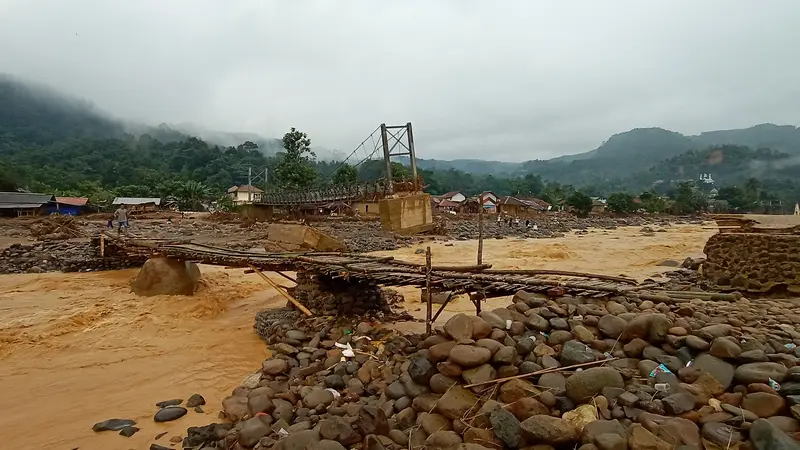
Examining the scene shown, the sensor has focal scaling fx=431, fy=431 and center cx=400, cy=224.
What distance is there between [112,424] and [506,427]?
5936mm

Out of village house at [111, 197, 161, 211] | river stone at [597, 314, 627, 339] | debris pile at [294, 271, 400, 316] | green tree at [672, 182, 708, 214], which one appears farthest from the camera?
green tree at [672, 182, 708, 214]

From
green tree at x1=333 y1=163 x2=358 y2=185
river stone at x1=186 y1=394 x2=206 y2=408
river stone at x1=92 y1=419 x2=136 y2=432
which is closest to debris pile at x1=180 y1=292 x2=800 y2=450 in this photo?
river stone at x1=186 y1=394 x2=206 y2=408

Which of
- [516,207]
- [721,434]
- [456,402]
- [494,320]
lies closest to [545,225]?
[516,207]

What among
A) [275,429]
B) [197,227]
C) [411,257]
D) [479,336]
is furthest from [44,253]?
[479,336]

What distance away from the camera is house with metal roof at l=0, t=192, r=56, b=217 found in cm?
3581

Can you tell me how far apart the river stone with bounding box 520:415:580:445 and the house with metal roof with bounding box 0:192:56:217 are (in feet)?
149

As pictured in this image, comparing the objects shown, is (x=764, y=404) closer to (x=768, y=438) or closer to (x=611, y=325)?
(x=768, y=438)

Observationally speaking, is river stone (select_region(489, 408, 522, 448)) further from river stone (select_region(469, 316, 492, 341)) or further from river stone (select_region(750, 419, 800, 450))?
river stone (select_region(750, 419, 800, 450))

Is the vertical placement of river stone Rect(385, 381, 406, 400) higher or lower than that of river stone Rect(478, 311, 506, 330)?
lower

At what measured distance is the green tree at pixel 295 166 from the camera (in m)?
45.1

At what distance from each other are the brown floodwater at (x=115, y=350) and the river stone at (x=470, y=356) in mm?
4111

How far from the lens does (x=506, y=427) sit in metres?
4.25

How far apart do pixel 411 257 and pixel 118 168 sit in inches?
2735

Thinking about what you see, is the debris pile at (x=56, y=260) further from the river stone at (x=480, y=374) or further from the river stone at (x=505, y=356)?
the river stone at (x=505, y=356)
